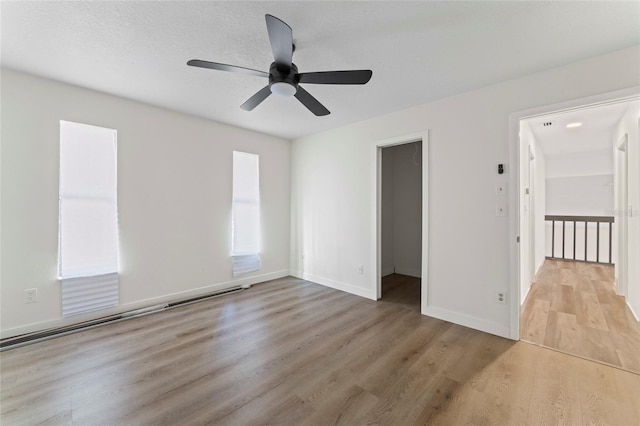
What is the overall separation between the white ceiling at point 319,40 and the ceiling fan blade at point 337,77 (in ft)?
1.08

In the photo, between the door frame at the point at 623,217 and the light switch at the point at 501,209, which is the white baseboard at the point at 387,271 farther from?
the door frame at the point at 623,217

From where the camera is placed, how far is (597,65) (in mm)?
2215

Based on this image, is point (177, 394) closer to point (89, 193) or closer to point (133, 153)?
point (89, 193)

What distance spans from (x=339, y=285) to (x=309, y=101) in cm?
290

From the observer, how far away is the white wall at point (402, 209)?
5012 mm

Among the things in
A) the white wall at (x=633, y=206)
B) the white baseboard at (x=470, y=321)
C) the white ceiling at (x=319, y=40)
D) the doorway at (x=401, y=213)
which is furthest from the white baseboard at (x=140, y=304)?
the white wall at (x=633, y=206)

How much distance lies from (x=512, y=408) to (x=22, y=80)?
4935 millimetres

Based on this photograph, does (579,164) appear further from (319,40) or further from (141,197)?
(141,197)

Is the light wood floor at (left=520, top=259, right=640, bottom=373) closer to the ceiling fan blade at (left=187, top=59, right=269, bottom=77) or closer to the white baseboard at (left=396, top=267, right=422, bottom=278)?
the white baseboard at (left=396, top=267, right=422, bottom=278)

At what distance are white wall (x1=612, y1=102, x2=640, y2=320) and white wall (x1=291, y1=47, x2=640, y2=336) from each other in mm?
1364

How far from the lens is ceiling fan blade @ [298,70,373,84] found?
181cm

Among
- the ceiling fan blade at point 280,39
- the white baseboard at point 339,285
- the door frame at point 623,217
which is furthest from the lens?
the white baseboard at point 339,285

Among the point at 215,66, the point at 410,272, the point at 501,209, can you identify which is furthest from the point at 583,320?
the point at 215,66

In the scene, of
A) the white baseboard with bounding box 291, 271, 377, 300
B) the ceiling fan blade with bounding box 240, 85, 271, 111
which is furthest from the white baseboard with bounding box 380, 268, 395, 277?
the ceiling fan blade with bounding box 240, 85, 271, 111
